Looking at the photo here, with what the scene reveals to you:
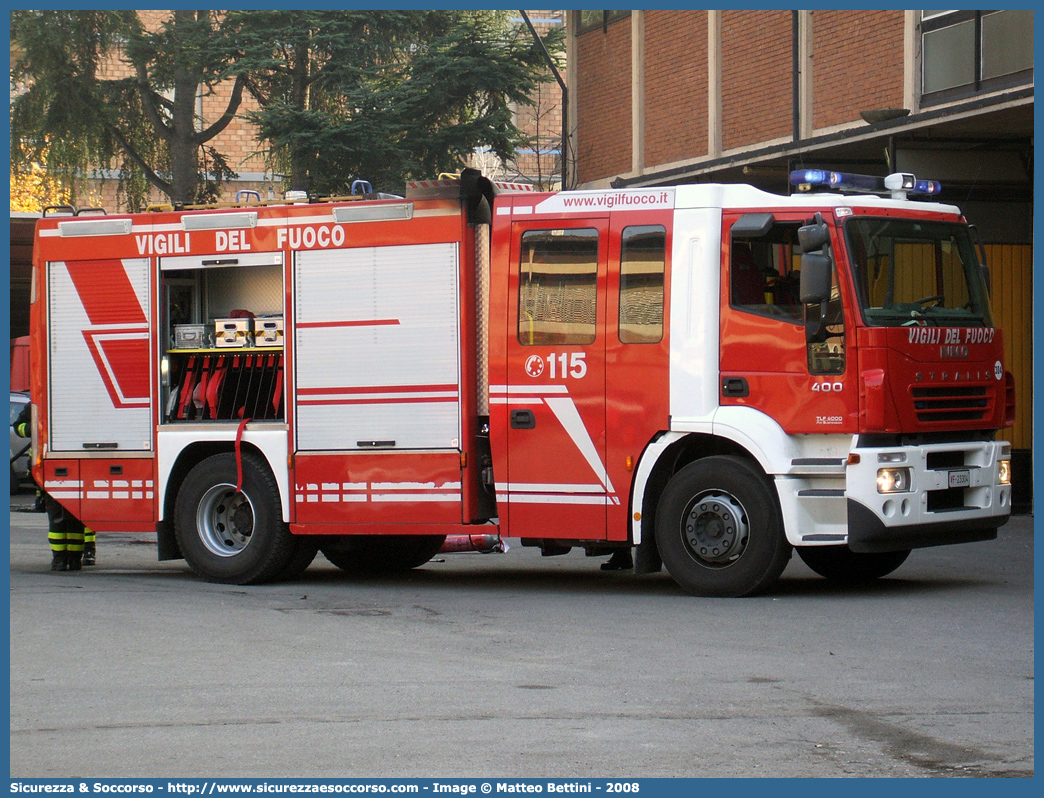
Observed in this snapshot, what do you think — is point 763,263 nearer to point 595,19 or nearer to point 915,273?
point 915,273

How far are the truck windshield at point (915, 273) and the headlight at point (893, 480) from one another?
971mm

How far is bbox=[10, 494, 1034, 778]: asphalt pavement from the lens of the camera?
19.9ft

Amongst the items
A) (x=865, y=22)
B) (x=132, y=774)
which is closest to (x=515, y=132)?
(x=865, y=22)

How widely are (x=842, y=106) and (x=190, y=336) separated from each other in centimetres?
907

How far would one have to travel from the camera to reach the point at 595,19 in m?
24.2

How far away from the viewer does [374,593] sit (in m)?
11.8

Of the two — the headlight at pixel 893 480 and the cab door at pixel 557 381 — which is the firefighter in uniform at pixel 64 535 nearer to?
the cab door at pixel 557 381

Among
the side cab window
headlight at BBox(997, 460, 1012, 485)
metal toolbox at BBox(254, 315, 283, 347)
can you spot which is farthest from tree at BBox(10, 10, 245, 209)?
headlight at BBox(997, 460, 1012, 485)

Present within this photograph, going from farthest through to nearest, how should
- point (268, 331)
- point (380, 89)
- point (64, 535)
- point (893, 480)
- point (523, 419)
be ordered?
point (380, 89) < point (64, 535) < point (268, 331) < point (523, 419) < point (893, 480)

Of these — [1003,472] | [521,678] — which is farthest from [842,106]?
[521,678]

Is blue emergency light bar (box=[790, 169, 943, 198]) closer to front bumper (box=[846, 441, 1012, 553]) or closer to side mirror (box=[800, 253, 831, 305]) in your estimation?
side mirror (box=[800, 253, 831, 305])

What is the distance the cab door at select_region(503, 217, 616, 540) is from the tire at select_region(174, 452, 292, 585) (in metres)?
2.03

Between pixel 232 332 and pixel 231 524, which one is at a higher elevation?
pixel 232 332

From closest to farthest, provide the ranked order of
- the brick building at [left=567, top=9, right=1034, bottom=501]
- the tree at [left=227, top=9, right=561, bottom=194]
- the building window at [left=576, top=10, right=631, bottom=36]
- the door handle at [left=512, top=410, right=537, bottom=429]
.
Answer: the door handle at [left=512, top=410, right=537, bottom=429] < the brick building at [left=567, top=9, right=1034, bottom=501] < the building window at [left=576, top=10, right=631, bottom=36] < the tree at [left=227, top=9, right=561, bottom=194]
